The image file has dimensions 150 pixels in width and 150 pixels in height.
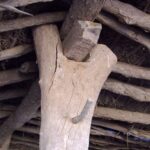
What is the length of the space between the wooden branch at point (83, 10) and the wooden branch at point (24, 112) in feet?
1.82

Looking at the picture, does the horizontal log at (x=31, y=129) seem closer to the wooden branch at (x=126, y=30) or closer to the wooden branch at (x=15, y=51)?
the wooden branch at (x=15, y=51)

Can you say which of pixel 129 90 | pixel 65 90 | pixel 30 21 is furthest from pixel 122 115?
pixel 65 90

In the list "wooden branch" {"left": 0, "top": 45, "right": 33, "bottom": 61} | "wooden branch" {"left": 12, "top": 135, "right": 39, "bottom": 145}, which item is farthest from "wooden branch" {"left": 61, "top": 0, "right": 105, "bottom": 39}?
"wooden branch" {"left": 12, "top": 135, "right": 39, "bottom": 145}

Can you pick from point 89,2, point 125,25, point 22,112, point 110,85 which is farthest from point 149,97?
point 89,2

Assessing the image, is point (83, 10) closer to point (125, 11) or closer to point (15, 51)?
point (125, 11)

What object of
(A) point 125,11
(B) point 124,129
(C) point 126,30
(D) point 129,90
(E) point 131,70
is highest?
(A) point 125,11

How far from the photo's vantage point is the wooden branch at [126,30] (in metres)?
2.13

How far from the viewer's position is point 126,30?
2168 mm

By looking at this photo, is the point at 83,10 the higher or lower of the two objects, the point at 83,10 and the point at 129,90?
the higher

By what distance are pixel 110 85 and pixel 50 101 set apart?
0.92 metres

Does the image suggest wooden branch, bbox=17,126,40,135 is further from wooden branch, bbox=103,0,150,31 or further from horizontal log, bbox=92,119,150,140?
wooden branch, bbox=103,0,150,31

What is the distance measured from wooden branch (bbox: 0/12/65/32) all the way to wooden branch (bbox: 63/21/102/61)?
0.19 m

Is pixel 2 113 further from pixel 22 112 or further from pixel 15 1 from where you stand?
pixel 15 1

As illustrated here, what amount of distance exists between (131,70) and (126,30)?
332 mm
